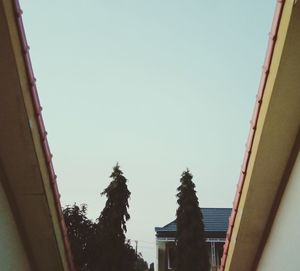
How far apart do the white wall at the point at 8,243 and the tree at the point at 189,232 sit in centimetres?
1915

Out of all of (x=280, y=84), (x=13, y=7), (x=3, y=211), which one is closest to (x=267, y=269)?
(x=280, y=84)

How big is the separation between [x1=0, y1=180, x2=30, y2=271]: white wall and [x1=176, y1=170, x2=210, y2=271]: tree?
1915cm

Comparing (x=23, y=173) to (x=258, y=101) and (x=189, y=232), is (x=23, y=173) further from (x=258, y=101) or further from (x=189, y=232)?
(x=189, y=232)

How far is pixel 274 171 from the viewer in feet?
13.8

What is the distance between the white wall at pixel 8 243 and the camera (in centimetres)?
389

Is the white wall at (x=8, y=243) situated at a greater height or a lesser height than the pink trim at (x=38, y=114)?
lesser

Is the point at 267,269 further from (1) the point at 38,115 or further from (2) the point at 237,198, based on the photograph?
(1) the point at 38,115

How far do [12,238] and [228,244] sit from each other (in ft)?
9.07

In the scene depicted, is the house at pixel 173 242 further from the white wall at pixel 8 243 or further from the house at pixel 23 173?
the white wall at pixel 8 243

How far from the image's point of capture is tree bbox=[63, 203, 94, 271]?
22.8 m

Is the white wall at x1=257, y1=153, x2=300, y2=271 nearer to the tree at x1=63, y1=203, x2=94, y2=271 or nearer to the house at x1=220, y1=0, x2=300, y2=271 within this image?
the house at x1=220, y1=0, x2=300, y2=271

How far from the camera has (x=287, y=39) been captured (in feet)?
11.2

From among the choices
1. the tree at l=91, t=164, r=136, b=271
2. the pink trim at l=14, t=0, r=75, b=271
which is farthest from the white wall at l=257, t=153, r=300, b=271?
the tree at l=91, t=164, r=136, b=271

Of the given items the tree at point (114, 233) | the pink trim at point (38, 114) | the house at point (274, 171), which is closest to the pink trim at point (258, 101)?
the house at point (274, 171)
